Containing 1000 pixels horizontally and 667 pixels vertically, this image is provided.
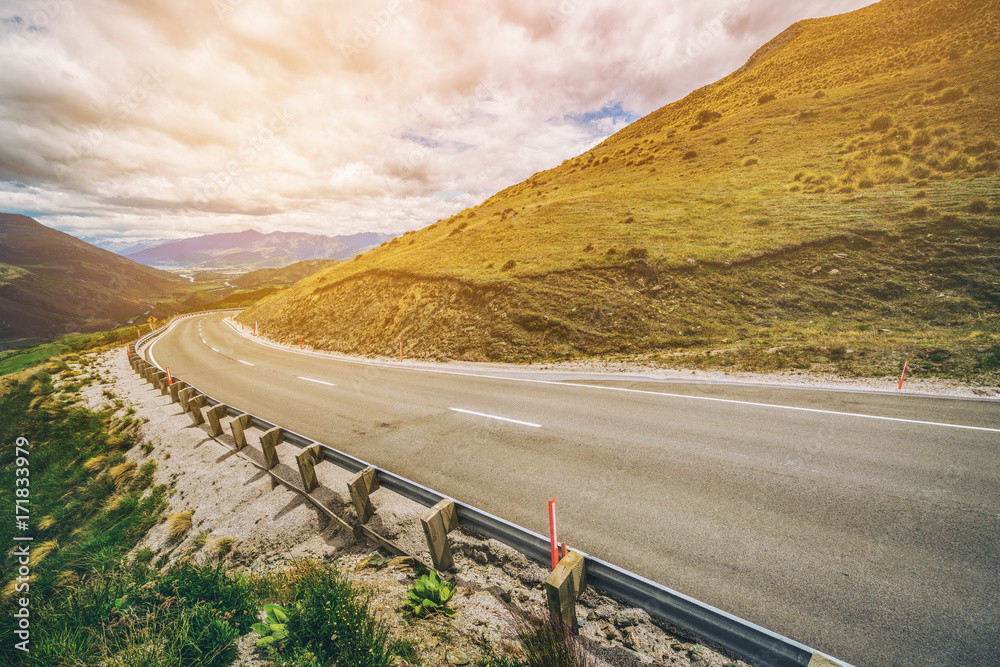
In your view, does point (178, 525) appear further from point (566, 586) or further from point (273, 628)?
point (566, 586)

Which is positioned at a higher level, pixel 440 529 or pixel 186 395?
pixel 186 395

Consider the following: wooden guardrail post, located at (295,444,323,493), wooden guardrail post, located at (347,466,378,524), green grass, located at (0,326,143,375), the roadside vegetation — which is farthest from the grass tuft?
green grass, located at (0,326,143,375)

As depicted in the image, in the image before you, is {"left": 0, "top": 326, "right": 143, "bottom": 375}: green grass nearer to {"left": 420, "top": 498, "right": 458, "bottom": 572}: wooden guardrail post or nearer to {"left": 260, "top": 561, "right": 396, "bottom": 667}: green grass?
{"left": 260, "top": 561, "right": 396, "bottom": 667}: green grass

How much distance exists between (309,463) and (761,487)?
24.1 feet

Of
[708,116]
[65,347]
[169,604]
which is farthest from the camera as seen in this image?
[708,116]

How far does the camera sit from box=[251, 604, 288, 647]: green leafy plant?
3277 millimetres

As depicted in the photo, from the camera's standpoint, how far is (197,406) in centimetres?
1005

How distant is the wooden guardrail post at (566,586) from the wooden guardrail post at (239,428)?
8.06m

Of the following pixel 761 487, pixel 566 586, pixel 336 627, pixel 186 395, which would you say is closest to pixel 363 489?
pixel 336 627

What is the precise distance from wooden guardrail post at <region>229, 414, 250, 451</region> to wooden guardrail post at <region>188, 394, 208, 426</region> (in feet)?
10.2

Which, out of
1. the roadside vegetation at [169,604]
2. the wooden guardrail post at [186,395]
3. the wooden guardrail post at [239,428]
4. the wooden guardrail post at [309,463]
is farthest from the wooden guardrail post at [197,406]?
the wooden guardrail post at [309,463]

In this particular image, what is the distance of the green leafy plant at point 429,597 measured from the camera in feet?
11.8

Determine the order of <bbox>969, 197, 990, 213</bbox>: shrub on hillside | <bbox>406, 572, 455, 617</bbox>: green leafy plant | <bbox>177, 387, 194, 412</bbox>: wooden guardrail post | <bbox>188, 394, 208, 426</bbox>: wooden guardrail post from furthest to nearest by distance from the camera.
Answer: <bbox>969, 197, 990, 213</bbox>: shrub on hillside
<bbox>177, 387, 194, 412</bbox>: wooden guardrail post
<bbox>188, 394, 208, 426</bbox>: wooden guardrail post
<bbox>406, 572, 455, 617</bbox>: green leafy plant

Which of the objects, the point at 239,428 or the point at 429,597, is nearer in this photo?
the point at 429,597
